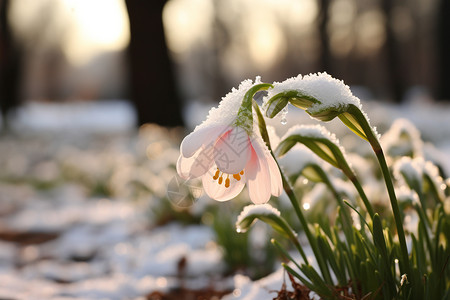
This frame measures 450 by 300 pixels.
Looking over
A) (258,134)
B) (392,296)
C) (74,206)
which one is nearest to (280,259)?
(392,296)

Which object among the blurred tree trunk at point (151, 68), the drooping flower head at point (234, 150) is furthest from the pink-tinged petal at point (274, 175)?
the blurred tree trunk at point (151, 68)

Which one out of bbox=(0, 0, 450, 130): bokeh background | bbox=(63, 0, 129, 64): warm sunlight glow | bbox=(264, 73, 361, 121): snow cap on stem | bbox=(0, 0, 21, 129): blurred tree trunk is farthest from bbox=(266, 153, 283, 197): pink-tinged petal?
bbox=(0, 0, 21, 129): blurred tree trunk

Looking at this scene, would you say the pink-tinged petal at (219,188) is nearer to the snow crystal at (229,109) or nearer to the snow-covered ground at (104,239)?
the snow crystal at (229,109)

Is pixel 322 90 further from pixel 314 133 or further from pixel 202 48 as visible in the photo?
pixel 202 48

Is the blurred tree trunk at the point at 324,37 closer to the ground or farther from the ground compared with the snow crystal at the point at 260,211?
farther from the ground

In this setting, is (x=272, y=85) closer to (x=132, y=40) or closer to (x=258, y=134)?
(x=258, y=134)

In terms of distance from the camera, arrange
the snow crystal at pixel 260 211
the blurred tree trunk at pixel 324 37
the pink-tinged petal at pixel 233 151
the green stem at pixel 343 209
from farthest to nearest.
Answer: the blurred tree trunk at pixel 324 37, the green stem at pixel 343 209, the snow crystal at pixel 260 211, the pink-tinged petal at pixel 233 151

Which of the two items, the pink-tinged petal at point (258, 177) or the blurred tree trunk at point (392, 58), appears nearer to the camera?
the pink-tinged petal at point (258, 177)

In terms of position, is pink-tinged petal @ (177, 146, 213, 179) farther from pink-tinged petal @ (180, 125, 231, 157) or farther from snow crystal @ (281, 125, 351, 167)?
snow crystal @ (281, 125, 351, 167)
